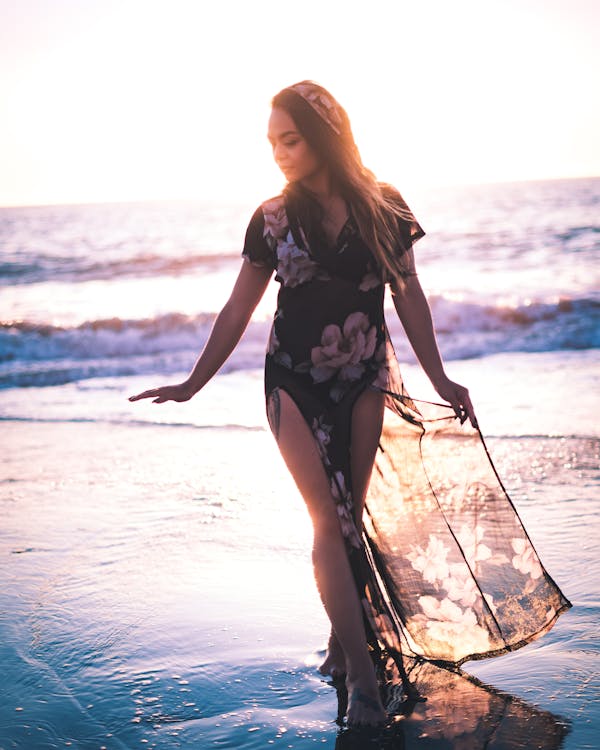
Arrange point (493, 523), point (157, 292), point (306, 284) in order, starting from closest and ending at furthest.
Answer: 1. point (306, 284)
2. point (493, 523)
3. point (157, 292)

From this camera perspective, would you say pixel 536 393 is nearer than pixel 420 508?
No

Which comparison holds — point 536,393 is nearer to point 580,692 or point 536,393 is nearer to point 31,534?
point 31,534

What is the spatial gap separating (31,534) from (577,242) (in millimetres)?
23781

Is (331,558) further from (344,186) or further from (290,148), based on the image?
(290,148)

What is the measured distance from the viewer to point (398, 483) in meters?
2.94

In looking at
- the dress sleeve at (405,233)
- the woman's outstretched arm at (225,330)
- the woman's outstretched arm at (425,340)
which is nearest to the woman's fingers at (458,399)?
the woman's outstretched arm at (425,340)

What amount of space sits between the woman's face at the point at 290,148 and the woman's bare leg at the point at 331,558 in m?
0.66

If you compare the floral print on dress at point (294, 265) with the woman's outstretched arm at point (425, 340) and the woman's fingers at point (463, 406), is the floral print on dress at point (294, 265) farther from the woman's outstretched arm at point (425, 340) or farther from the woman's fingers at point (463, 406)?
the woman's fingers at point (463, 406)

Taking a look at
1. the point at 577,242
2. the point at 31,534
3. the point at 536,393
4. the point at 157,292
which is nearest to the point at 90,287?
the point at 157,292

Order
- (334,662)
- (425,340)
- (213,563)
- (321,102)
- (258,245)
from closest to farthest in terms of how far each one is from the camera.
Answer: (321,102) → (258,245) → (425,340) → (334,662) → (213,563)

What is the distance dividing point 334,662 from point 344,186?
1559 mm

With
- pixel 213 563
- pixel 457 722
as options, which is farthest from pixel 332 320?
pixel 213 563

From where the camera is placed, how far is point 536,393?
26.6ft

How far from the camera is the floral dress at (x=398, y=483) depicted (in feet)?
8.74
